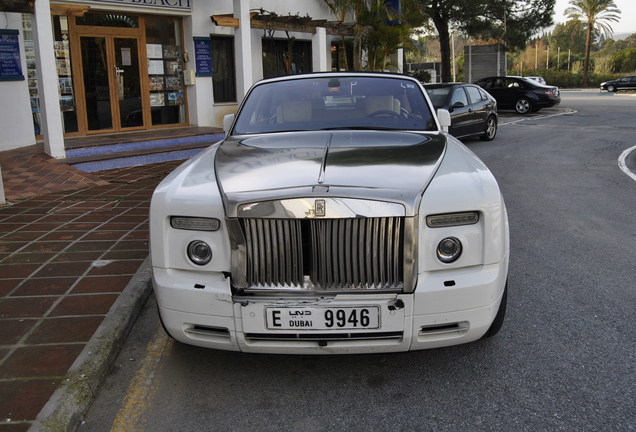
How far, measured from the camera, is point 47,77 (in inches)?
378

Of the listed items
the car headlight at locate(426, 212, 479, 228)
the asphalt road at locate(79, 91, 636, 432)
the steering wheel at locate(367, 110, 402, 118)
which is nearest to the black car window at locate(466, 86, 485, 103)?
the asphalt road at locate(79, 91, 636, 432)

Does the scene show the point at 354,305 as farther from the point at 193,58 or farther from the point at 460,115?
the point at 193,58

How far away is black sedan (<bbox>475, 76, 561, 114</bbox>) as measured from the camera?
74.0 feet

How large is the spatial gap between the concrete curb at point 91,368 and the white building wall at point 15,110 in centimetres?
793

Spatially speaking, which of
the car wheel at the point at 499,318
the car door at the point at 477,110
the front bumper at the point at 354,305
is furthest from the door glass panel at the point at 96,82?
the car wheel at the point at 499,318

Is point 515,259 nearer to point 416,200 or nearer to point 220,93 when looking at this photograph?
point 416,200

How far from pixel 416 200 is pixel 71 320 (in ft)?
7.97

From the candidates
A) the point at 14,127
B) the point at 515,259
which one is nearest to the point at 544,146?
the point at 515,259

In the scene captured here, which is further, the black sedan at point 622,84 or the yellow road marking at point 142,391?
the black sedan at point 622,84

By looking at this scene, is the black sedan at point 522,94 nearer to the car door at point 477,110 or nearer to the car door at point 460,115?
the car door at point 477,110

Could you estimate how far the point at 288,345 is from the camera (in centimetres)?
287

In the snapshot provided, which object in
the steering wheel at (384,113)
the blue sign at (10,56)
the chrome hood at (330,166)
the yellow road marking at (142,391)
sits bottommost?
the yellow road marking at (142,391)

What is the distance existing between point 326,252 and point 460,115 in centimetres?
1113

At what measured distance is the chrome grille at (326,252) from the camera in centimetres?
282
